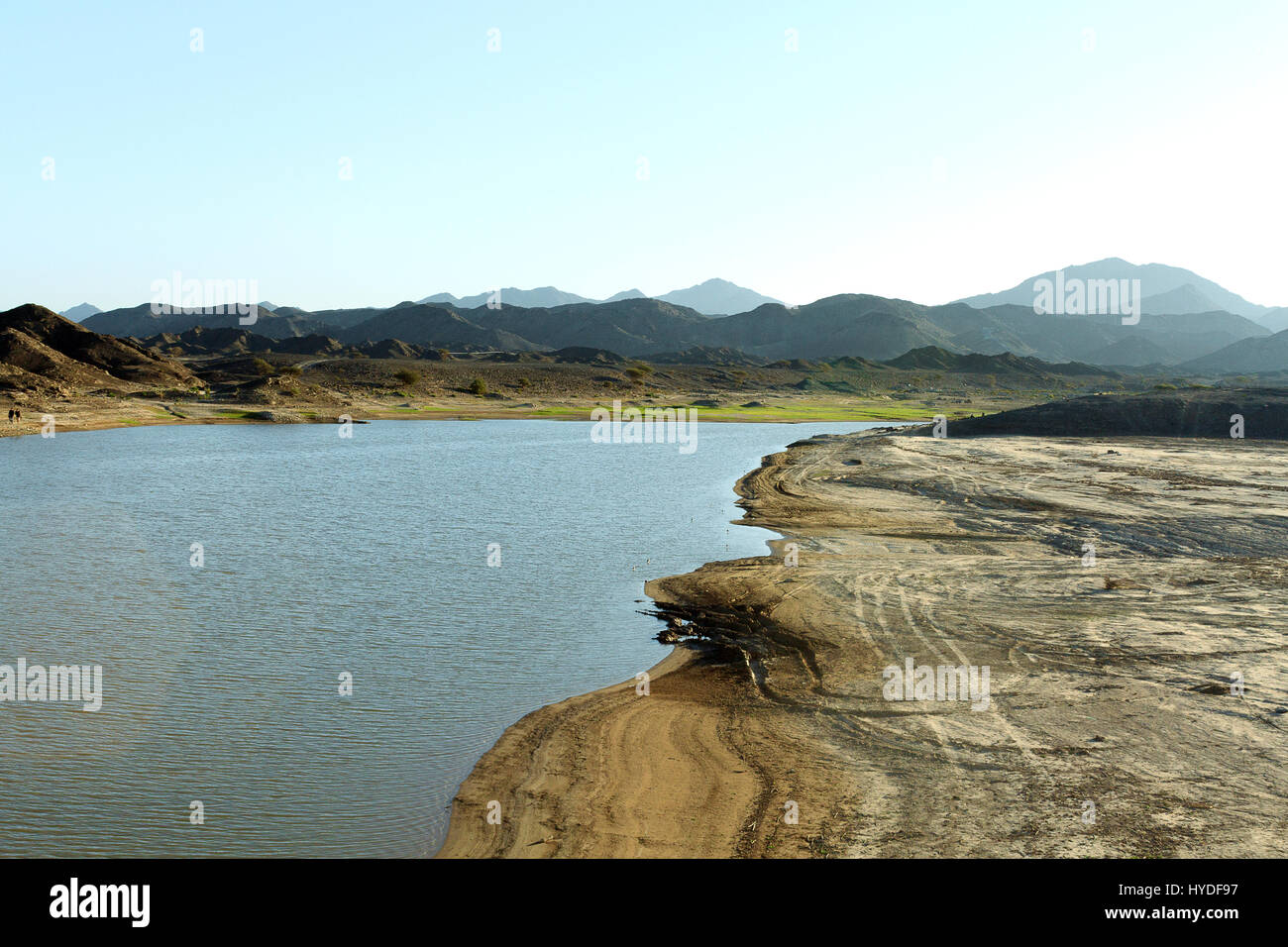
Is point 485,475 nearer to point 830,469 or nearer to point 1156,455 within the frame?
point 830,469

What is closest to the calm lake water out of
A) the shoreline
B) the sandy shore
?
the sandy shore

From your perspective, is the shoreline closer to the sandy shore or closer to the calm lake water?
the calm lake water

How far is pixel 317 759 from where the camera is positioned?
493 inches

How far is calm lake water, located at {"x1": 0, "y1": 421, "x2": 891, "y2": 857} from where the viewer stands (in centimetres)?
1118

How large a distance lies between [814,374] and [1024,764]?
156620 millimetres

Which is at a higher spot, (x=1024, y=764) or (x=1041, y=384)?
(x=1041, y=384)

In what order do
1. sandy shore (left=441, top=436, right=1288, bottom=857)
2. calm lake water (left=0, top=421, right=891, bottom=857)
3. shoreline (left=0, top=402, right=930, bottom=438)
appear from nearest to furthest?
sandy shore (left=441, top=436, right=1288, bottom=857), calm lake water (left=0, top=421, right=891, bottom=857), shoreline (left=0, top=402, right=930, bottom=438)

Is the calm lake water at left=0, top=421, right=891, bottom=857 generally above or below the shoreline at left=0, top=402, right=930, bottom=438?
below

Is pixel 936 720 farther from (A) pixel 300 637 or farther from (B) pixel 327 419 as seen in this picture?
(B) pixel 327 419

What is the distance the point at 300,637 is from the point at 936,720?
1245cm

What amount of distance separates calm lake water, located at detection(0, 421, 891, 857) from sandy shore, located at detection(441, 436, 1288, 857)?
1.45 m

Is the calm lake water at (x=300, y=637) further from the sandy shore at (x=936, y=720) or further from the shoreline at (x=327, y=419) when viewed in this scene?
the shoreline at (x=327, y=419)
